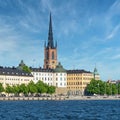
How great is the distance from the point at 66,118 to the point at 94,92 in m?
128

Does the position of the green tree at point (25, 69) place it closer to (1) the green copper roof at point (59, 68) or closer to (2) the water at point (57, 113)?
(1) the green copper roof at point (59, 68)

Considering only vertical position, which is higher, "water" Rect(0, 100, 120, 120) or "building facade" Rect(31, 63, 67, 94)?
"building facade" Rect(31, 63, 67, 94)

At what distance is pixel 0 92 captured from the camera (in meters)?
144

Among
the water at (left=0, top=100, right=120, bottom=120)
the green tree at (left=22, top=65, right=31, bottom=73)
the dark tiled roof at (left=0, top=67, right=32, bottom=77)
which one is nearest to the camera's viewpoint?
the water at (left=0, top=100, right=120, bottom=120)

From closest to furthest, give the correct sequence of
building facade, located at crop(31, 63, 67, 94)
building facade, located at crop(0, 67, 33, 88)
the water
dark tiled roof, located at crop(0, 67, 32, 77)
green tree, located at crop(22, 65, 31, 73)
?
the water < building facade, located at crop(0, 67, 33, 88) < dark tiled roof, located at crop(0, 67, 32, 77) < green tree, located at crop(22, 65, 31, 73) < building facade, located at crop(31, 63, 67, 94)

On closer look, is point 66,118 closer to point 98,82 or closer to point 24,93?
point 24,93

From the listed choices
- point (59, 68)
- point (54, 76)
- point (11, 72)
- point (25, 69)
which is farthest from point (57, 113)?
point (59, 68)

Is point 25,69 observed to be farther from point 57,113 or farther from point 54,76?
point 57,113

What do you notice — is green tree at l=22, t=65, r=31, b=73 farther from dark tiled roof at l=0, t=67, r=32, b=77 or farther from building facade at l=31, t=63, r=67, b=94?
building facade at l=31, t=63, r=67, b=94

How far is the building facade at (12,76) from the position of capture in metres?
169

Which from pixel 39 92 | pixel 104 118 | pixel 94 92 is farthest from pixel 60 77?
pixel 104 118

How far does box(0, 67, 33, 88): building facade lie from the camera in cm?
16862

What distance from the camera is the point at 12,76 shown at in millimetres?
171000

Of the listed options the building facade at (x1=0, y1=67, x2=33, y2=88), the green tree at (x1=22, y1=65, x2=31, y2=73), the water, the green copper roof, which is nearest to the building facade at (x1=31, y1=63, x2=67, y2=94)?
the green copper roof
